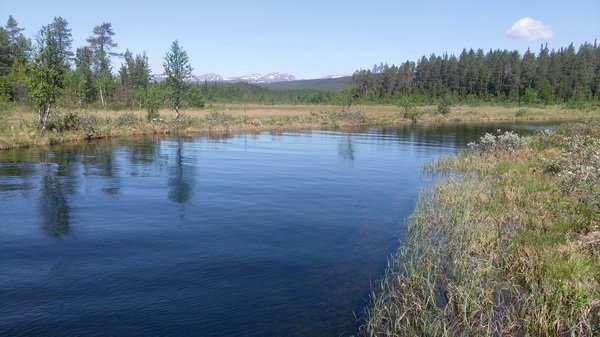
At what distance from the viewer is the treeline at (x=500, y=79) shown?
430 feet

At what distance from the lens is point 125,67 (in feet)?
317

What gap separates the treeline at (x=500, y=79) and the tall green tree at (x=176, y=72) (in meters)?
88.7

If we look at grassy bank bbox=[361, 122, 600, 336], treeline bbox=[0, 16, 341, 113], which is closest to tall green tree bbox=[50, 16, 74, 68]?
treeline bbox=[0, 16, 341, 113]

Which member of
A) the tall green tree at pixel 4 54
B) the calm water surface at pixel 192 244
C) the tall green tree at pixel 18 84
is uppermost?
the tall green tree at pixel 4 54

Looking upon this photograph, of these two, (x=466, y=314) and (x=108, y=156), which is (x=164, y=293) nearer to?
(x=466, y=314)

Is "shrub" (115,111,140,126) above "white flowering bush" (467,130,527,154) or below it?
above

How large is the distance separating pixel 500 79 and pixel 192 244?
15104 centimetres

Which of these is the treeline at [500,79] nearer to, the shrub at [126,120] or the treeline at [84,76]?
the treeline at [84,76]

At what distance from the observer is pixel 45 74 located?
123ft

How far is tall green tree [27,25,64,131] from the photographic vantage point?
122ft

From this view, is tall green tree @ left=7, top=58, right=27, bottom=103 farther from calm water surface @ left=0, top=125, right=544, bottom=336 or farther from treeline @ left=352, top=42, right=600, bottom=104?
treeline @ left=352, top=42, right=600, bottom=104

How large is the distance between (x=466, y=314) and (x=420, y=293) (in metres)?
1.37

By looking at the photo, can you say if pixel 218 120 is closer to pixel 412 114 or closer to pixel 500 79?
pixel 412 114

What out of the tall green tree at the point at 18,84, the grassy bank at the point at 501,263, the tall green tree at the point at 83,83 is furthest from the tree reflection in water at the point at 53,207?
the tall green tree at the point at 18,84
